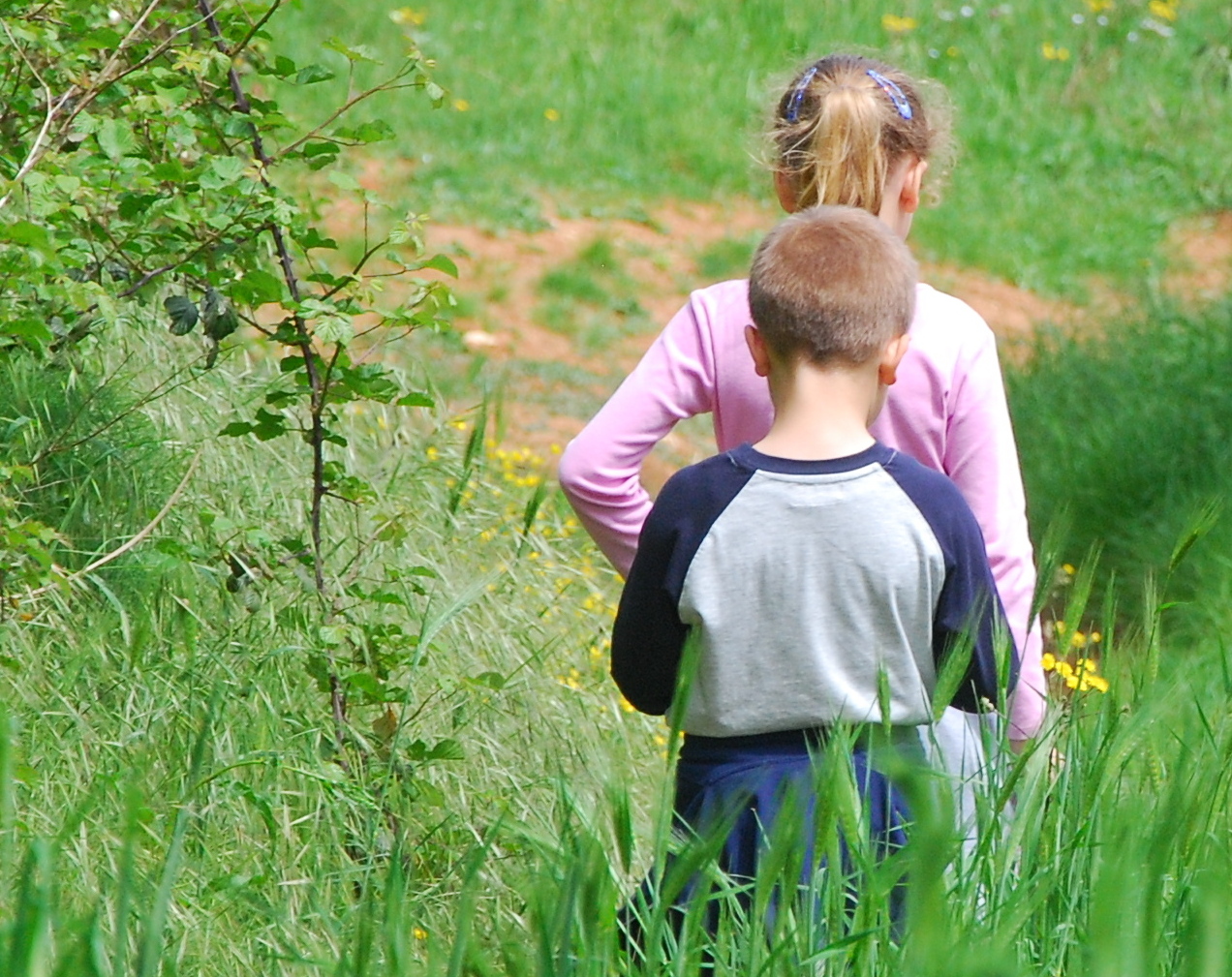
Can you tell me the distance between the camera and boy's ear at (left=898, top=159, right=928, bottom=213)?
Answer: 2279mm

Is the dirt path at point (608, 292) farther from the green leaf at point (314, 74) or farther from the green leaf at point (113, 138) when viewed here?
the green leaf at point (113, 138)

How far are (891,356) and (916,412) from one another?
0.82 feet

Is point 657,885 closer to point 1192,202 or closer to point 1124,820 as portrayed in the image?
point 1124,820

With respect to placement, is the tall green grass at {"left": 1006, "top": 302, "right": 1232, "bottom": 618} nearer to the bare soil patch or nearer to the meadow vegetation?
the meadow vegetation

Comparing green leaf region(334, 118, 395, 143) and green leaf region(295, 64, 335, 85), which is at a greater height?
green leaf region(295, 64, 335, 85)

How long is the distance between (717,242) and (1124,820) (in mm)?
7468

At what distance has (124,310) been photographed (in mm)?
3465

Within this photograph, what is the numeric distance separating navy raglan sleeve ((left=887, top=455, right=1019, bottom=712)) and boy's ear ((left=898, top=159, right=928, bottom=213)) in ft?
1.88

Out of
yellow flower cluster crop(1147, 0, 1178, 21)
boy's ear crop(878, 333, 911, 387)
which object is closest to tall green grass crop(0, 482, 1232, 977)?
boy's ear crop(878, 333, 911, 387)

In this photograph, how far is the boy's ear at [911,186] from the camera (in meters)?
2.28

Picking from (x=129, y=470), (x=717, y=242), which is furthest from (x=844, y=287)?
(x=717, y=242)

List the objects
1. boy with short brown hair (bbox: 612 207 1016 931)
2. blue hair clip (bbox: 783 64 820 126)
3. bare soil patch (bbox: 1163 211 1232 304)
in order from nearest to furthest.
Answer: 1. boy with short brown hair (bbox: 612 207 1016 931)
2. blue hair clip (bbox: 783 64 820 126)
3. bare soil patch (bbox: 1163 211 1232 304)

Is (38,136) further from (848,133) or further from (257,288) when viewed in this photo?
(848,133)

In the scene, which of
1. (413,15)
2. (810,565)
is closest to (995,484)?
(810,565)
